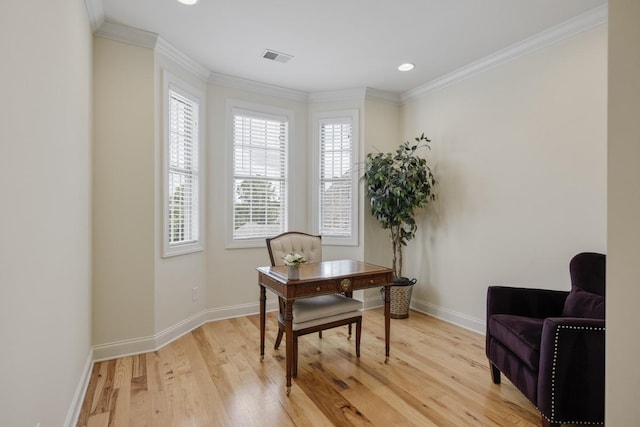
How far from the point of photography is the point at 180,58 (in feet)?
10.8

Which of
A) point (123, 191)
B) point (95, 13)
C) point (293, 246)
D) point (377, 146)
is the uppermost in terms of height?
point (95, 13)

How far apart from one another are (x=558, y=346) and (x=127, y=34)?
3.82 metres

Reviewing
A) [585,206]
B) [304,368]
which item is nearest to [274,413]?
[304,368]

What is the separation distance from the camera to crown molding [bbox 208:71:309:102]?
3.82 meters

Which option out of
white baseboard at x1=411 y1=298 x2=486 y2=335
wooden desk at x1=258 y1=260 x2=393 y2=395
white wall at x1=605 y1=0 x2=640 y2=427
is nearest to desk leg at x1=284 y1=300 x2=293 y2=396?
wooden desk at x1=258 y1=260 x2=393 y2=395

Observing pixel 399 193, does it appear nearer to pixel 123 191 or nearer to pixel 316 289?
pixel 316 289

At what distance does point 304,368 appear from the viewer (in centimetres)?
266

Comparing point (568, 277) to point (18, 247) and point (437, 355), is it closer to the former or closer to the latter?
point (437, 355)

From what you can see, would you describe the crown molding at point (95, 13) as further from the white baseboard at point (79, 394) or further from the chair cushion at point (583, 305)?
the chair cushion at point (583, 305)

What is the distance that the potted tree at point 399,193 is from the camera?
12.4 feet

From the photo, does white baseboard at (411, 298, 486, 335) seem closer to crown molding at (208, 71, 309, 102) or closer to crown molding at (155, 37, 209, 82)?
crown molding at (208, 71, 309, 102)

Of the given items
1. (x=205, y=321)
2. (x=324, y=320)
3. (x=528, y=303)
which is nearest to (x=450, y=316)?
(x=528, y=303)

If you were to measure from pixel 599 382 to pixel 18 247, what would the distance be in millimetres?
2760

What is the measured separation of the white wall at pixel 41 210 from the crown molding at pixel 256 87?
1618 millimetres
